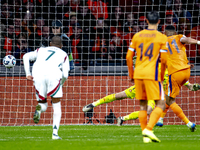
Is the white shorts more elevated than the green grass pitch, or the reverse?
the white shorts

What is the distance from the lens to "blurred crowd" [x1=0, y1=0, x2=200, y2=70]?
1321 centimetres

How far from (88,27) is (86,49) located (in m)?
0.73

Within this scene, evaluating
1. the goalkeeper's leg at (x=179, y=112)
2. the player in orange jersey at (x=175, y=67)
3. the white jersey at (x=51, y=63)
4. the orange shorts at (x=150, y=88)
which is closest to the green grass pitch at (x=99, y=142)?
the goalkeeper's leg at (x=179, y=112)

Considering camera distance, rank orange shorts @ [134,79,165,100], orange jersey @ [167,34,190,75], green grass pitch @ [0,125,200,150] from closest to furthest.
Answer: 1. green grass pitch @ [0,125,200,150]
2. orange shorts @ [134,79,165,100]
3. orange jersey @ [167,34,190,75]

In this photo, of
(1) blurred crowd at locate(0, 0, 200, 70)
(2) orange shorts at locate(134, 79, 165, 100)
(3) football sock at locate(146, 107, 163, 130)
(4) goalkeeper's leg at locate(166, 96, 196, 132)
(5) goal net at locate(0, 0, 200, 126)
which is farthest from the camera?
(1) blurred crowd at locate(0, 0, 200, 70)

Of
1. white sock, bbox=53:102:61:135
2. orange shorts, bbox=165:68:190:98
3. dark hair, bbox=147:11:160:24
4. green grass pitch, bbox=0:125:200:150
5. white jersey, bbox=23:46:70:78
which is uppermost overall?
dark hair, bbox=147:11:160:24

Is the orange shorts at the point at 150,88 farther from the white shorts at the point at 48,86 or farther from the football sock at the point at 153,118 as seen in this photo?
the white shorts at the point at 48,86

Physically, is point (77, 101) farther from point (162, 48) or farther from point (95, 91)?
point (162, 48)

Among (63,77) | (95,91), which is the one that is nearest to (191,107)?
(95,91)

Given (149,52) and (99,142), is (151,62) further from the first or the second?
(99,142)

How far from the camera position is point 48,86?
21.7 ft

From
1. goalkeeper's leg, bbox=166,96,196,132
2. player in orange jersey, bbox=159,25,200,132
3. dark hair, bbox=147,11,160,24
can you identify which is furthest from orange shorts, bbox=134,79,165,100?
player in orange jersey, bbox=159,25,200,132

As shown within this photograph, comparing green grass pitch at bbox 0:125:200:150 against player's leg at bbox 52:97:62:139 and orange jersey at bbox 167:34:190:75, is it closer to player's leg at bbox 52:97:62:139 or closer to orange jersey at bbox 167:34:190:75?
player's leg at bbox 52:97:62:139

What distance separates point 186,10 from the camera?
13.2 metres
